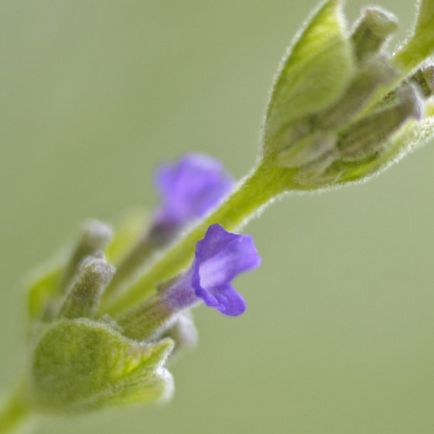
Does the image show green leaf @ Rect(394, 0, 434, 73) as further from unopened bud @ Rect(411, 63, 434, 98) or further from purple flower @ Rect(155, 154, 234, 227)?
purple flower @ Rect(155, 154, 234, 227)

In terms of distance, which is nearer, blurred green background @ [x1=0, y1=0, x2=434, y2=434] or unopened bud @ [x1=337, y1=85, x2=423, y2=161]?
unopened bud @ [x1=337, y1=85, x2=423, y2=161]

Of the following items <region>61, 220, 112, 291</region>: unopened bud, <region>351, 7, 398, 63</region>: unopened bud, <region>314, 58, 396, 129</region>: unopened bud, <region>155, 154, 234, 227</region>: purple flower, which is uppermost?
<region>155, 154, 234, 227</region>: purple flower

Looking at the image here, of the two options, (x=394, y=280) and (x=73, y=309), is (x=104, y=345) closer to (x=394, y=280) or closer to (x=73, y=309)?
(x=73, y=309)

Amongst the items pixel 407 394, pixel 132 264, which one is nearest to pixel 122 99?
pixel 407 394

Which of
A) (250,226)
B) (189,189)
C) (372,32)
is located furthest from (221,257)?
(250,226)

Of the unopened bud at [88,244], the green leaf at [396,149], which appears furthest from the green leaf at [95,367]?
the green leaf at [396,149]

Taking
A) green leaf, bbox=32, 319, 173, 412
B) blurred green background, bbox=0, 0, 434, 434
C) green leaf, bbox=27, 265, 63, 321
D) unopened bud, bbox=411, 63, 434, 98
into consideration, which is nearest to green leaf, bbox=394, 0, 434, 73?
unopened bud, bbox=411, 63, 434, 98

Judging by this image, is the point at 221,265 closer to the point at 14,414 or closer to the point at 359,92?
the point at 359,92
